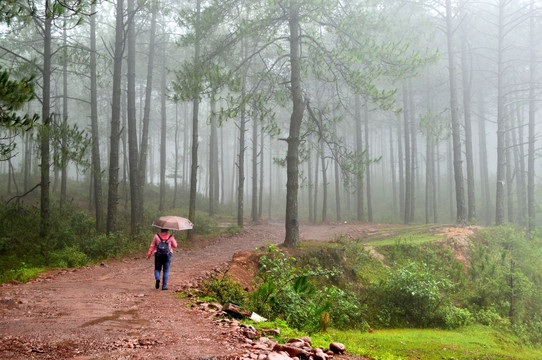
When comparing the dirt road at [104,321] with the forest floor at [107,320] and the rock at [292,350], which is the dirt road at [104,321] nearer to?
the forest floor at [107,320]

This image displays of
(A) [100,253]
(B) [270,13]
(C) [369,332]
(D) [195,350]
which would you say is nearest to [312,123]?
(B) [270,13]

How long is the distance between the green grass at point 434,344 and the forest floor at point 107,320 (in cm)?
198

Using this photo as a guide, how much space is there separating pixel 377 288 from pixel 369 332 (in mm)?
1972

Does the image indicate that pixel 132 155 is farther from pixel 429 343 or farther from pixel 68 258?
pixel 429 343

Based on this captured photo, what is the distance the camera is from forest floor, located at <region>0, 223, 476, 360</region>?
147 inches

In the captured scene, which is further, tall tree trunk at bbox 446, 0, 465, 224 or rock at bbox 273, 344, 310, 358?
tall tree trunk at bbox 446, 0, 465, 224

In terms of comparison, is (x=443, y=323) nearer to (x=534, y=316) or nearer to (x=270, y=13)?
(x=534, y=316)

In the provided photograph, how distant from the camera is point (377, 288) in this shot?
9.74 m

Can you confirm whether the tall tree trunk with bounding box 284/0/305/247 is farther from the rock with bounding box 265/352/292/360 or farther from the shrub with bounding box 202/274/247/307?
the rock with bounding box 265/352/292/360

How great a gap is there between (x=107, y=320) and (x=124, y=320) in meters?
0.24

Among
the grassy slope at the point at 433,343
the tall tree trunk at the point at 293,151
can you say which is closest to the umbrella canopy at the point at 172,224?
the grassy slope at the point at 433,343

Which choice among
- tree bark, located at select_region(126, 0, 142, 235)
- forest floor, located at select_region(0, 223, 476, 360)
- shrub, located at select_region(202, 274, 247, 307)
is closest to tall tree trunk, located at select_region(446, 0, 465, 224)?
forest floor, located at select_region(0, 223, 476, 360)

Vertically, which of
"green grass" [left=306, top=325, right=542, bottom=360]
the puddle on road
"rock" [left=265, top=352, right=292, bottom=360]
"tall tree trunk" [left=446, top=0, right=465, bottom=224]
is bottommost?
"green grass" [left=306, top=325, right=542, bottom=360]

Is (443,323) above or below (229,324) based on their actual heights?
below
